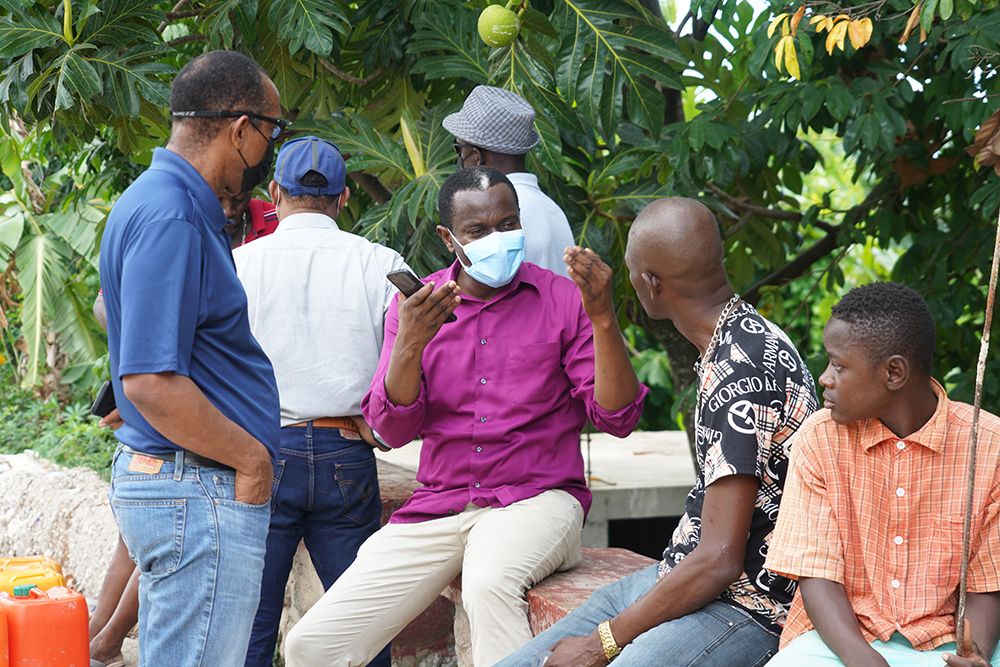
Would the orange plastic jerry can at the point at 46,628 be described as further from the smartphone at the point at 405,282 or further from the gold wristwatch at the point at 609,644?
the gold wristwatch at the point at 609,644

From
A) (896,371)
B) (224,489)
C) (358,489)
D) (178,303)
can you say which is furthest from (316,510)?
Answer: (896,371)

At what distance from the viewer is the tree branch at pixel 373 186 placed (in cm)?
530

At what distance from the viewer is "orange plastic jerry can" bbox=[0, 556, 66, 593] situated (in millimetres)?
3900

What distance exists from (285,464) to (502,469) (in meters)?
0.69

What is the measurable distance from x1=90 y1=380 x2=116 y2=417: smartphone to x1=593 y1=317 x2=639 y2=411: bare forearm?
158cm

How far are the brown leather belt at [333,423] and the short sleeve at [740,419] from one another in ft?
4.64

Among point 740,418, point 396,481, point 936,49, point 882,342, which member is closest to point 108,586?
point 396,481

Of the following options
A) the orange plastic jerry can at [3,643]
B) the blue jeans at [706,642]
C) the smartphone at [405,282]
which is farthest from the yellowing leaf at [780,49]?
the orange plastic jerry can at [3,643]

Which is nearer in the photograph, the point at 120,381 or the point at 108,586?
the point at 120,381

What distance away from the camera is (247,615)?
2.90m

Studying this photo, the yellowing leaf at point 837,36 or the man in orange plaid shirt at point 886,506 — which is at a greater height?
the yellowing leaf at point 837,36

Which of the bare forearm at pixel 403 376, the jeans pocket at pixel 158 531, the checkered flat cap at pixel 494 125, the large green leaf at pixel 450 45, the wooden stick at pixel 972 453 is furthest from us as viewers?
the large green leaf at pixel 450 45

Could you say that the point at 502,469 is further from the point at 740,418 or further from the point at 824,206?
the point at 824,206

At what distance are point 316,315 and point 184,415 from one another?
1.22m
